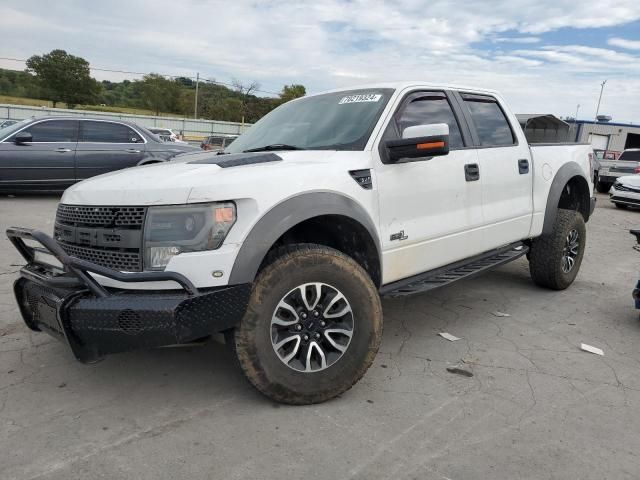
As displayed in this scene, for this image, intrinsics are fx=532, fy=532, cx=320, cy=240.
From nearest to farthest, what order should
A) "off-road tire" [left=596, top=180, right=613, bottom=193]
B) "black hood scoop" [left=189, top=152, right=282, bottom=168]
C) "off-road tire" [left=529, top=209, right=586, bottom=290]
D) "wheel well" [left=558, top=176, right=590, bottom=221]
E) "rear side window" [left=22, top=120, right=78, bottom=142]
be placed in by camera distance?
"black hood scoop" [left=189, top=152, right=282, bottom=168], "off-road tire" [left=529, top=209, right=586, bottom=290], "wheel well" [left=558, top=176, right=590, bottom=221], "rear side window" [left=22, top=120, right=78, bottom=142], "off-road tire" [left=596, top=180, right=613, bottom=193]

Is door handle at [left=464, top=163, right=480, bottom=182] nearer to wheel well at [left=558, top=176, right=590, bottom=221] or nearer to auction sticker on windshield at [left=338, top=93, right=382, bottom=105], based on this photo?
auction sticker on windshield at [left=338, top=93, right=382, bottom=105]

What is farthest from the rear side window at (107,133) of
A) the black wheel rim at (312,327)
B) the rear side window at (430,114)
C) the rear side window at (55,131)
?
the black wheel rim at (312,327)

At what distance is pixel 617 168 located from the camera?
1842cm

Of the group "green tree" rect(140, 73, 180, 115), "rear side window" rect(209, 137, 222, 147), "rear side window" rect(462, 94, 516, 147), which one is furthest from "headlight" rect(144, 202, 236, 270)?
"green tree" rect(140, 73, 180, 115)

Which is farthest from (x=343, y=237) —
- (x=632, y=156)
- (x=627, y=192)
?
(x=632, y=156)

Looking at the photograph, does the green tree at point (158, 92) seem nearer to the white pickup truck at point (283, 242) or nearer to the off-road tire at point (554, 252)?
the off-road tire at point (554, 252)

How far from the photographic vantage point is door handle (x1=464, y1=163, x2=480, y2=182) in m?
3.95

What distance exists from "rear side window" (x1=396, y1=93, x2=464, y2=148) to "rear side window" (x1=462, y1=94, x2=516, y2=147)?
11.6 inches

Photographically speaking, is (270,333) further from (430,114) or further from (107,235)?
(430,114)

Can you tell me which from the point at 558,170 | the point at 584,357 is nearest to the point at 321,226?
the point at 584,357

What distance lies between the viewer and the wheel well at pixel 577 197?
18.3 ft

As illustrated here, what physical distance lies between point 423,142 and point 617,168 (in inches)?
716

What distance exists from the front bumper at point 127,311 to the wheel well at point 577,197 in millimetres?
4296

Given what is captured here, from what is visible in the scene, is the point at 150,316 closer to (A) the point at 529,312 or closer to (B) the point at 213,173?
(B) the point at 213,173
